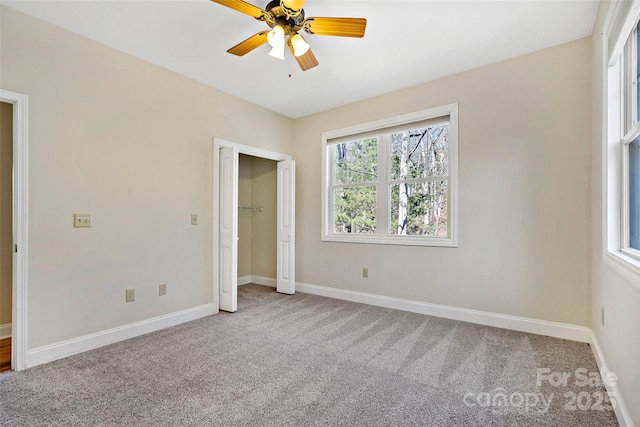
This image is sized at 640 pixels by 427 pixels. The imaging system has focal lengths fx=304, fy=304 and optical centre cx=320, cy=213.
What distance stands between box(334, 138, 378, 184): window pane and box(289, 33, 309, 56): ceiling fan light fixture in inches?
78.5

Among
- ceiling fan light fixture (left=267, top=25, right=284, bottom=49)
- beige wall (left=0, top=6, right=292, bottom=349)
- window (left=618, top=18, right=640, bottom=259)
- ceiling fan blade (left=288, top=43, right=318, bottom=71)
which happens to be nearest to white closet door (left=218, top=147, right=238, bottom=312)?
beige wall (left=0, top=6, right=292, bottom=349)

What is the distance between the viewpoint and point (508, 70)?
10.1 feet

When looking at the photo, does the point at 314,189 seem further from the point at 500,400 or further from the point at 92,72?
the point at 500,400

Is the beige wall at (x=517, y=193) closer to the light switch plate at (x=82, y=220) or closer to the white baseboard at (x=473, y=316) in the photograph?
the white baseboard at (x=473, y=316)

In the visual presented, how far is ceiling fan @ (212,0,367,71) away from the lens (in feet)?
6.70

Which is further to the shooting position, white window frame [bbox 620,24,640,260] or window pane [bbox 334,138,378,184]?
window pane [bbox 334,138,378,184]

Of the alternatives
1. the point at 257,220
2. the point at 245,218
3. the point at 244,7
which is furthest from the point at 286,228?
the point at 244,7

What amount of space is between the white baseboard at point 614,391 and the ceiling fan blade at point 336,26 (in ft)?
8.87

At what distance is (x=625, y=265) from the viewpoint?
1.61 metres

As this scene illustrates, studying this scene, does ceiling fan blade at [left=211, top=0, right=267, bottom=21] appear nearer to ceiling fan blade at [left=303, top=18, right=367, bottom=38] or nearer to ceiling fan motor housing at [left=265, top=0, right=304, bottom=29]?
ceiling fan motor housing at [left=265, top=0, right=304, bottom=29]

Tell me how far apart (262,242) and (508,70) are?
4134 mm

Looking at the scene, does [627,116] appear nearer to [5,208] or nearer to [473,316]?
[473,316]

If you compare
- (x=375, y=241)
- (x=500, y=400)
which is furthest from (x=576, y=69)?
(x=500, y=400)

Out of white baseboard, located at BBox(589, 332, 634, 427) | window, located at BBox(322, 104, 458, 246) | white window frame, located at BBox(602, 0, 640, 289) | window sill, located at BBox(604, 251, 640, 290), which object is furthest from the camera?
window, located at BBox(322, 104, 458, 246)
